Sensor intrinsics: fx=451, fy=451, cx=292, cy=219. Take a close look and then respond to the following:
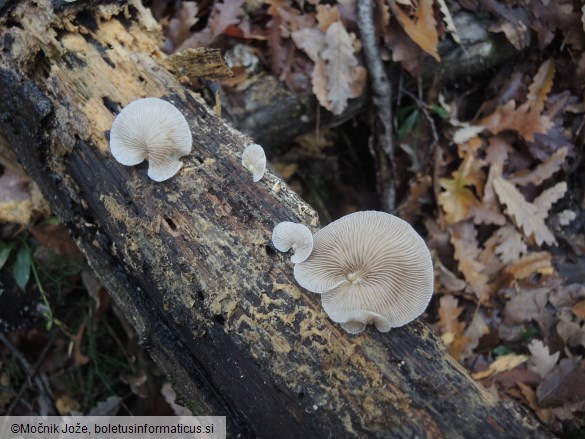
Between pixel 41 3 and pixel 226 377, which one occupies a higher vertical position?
pixel 41 3

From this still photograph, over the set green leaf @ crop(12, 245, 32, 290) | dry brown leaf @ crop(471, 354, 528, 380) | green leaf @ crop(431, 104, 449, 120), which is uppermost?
green leaf @ crop(12, 245, 32, 290)

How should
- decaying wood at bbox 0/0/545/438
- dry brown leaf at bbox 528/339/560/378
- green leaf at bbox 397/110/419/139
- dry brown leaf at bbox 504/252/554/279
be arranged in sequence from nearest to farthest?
decaying wood at bbox 0/0/545/438 → dry brown leaf at bbox 528/339/560/378 → dry brown leaf at bbox 504/252/554/279 → green leaf at bbox 397/110/419/139

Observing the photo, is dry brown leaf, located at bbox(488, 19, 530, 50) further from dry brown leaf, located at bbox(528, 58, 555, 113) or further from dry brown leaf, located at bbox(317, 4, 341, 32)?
dry brown leaf, located at bbox(317, 4, 341, 32)

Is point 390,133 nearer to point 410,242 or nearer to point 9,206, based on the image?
point 410,242

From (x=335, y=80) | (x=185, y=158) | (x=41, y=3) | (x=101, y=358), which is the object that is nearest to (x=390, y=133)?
(x=335, y=80)

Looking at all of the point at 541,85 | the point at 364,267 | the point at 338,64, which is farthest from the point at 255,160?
the point at 541,85

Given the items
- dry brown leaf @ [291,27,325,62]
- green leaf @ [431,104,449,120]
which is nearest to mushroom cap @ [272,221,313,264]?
dry brown leaf @ [291,27,325,62]

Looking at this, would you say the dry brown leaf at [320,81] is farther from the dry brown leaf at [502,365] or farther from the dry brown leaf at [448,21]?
the dry brown leaf at [502,365]
